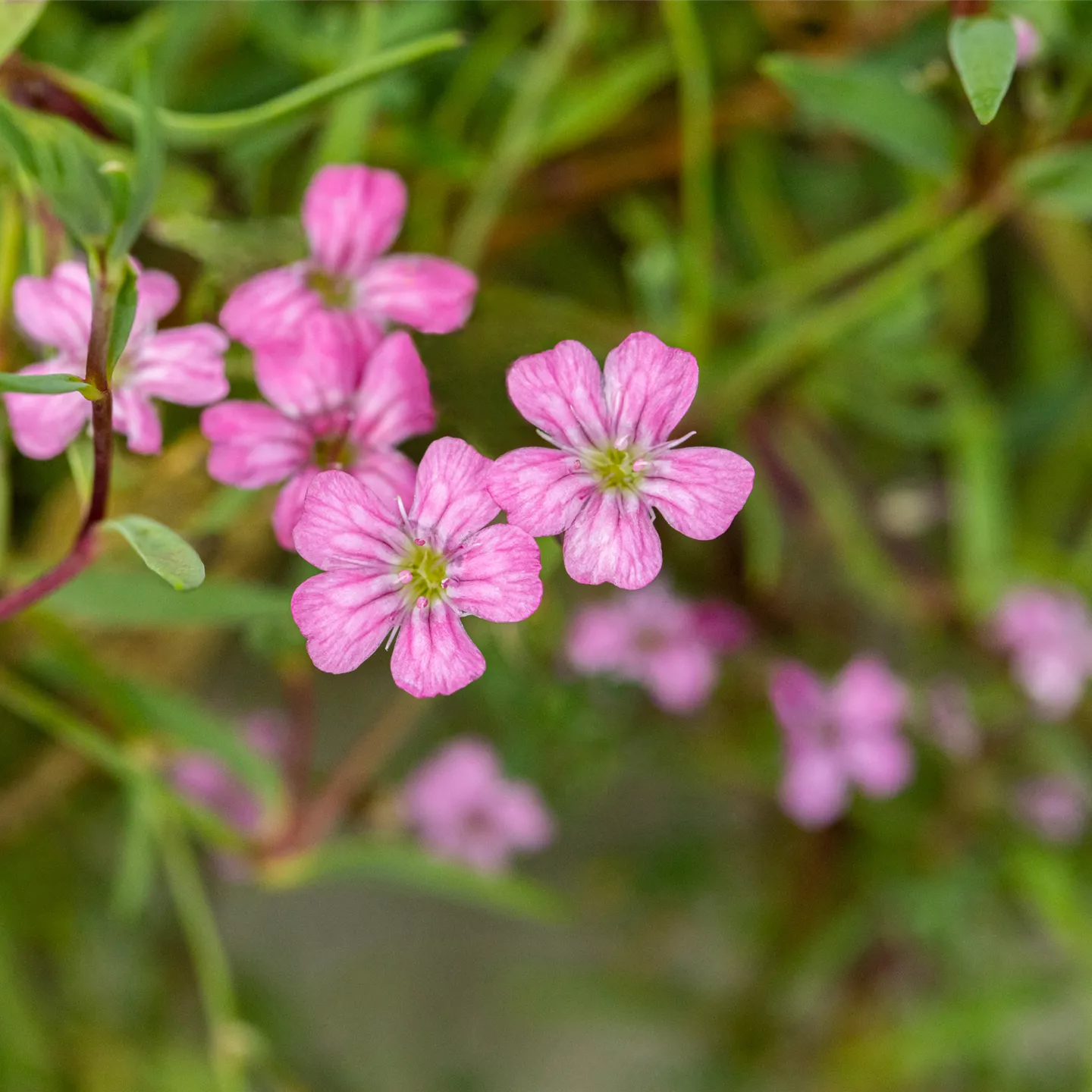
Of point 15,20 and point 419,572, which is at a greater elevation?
point 15,20

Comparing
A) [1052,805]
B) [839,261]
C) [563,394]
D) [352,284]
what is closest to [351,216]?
[352,284]

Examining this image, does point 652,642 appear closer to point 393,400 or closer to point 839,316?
point 839,316

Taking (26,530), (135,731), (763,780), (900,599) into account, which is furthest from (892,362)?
(26,530)

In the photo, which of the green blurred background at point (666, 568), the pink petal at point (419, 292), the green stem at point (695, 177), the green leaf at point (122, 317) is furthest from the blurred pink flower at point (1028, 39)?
the green leaf at point (122, 317)

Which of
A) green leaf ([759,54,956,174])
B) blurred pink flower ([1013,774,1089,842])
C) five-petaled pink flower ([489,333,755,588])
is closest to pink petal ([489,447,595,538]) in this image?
five-petaled pink flower ([489,333,755,588])

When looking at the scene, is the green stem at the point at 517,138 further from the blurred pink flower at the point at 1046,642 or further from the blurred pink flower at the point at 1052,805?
the blurred pink flower at the point at 1052,805

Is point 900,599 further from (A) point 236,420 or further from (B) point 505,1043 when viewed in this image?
(B) point 505,1043
